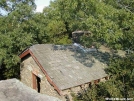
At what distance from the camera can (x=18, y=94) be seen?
382 cm

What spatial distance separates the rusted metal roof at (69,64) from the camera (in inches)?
450

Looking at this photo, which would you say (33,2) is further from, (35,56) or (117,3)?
(117,3)

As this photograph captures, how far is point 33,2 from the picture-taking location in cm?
1579

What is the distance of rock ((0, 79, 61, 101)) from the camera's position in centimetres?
358

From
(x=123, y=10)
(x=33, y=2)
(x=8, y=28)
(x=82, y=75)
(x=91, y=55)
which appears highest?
(x=33, y=2)

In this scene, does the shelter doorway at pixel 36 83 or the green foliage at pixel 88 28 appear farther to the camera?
the shelter doorway at pixel 36 83

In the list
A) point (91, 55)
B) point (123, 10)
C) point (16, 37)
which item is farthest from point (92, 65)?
point (16, 37)

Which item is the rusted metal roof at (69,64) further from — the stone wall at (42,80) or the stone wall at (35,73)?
the stone wall at (35,73)

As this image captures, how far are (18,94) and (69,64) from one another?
9.17 m

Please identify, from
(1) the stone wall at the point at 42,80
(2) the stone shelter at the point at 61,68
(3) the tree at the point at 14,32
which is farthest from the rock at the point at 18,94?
(3) the tree at the point at 14,32

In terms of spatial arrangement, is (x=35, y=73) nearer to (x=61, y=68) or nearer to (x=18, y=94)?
(x=61, y=68)

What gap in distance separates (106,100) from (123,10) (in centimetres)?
544

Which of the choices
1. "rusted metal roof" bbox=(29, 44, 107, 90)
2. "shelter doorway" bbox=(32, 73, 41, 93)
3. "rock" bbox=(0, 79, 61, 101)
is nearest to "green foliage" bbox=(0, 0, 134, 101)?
"rusted metal roof" bbox=(29, 44, 107, 90)

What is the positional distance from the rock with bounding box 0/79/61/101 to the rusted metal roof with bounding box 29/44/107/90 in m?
6.47
